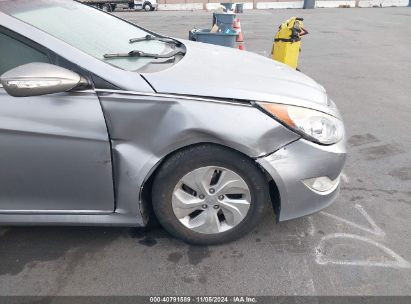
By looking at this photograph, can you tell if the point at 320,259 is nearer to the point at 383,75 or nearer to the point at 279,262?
the point at 279,262

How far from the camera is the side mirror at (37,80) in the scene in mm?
1883

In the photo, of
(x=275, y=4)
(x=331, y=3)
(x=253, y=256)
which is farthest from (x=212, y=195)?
(x=331, y=3)

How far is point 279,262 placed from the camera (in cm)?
230

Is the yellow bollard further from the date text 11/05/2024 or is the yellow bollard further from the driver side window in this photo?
the date text 11/05/2024

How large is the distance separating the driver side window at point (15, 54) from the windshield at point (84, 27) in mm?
165

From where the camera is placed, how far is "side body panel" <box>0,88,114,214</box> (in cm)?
201

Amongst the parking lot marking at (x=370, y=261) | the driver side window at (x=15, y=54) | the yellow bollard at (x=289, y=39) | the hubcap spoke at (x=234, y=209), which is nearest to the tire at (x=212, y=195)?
the hubcap spoke at (x=234, y=209)

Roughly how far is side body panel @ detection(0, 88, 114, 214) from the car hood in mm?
458

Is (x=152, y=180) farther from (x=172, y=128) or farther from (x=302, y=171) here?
(x=302, y=171)

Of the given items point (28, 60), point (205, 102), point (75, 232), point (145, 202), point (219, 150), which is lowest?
point (75, 232)

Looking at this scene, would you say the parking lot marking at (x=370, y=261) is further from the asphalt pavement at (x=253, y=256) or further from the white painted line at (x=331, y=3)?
the white painted line at (x=331, y=3)

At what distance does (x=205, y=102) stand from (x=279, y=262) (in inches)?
45.3

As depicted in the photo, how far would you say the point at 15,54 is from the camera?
2.10 m

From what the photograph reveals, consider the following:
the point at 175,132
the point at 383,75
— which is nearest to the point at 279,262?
the point at 175,132
